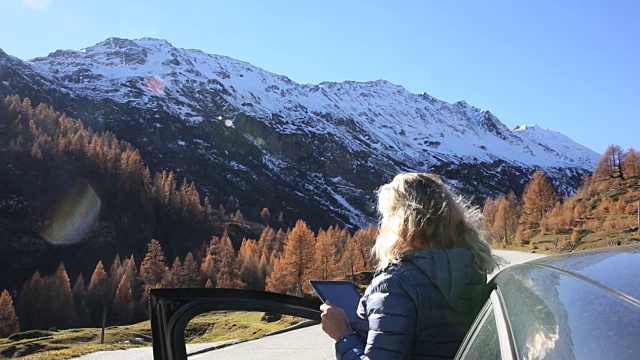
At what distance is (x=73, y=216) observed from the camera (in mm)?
138000

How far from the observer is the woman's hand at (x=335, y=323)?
2.86 metres

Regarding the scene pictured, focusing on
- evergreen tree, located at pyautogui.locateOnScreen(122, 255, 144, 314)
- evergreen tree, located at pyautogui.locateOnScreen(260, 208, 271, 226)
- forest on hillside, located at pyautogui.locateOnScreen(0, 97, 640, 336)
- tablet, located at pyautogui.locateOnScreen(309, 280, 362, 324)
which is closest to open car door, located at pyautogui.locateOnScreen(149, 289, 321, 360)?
tablet, located at pyautogui.locateOnScreen(309, 280, 362, 324)

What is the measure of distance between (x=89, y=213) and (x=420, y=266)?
145210 millimetres

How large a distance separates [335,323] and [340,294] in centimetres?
66

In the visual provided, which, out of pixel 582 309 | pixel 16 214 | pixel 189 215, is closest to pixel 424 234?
pixel 582 309

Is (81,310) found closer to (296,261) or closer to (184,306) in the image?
(296,261)

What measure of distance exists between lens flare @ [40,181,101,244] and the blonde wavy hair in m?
134

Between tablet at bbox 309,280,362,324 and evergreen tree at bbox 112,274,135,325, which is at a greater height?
tablet at bbox 309,280,362,324

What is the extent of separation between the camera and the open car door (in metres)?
2.90

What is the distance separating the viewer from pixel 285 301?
3592 millimetres

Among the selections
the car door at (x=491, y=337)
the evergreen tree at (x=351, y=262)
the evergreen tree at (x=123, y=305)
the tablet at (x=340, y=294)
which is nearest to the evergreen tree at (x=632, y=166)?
the evergreen tree at (x=351, y=262)

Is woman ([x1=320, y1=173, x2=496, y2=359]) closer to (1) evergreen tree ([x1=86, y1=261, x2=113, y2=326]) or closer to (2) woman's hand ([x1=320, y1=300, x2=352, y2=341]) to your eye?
(2) woman's hand ([x1=320, y1=300, x2=352, y2=341])

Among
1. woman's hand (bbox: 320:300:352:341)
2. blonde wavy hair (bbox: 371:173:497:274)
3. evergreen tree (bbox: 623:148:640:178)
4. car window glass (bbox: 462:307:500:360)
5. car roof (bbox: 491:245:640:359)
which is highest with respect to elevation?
evergreen tree (bbox: 623:148:640:178)

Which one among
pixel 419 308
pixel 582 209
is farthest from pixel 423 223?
pixel 582 209
